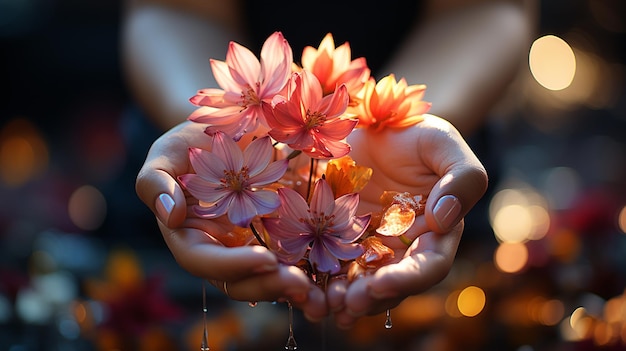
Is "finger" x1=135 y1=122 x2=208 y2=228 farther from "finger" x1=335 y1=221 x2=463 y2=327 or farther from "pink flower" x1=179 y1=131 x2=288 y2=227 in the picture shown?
"finger" x1=335 y1=221 x2=463 y2=327

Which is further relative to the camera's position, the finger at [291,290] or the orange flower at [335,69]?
the orange flower at [335,69]

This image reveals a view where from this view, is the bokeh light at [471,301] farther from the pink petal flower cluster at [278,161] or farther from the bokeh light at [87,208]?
the bokeh light at [87,208]

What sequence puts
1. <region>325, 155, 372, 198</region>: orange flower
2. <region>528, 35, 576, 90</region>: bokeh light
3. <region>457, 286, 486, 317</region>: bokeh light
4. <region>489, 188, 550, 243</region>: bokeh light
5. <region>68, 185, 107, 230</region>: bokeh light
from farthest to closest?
1. <region>528, 35, 576, 90</region>: bokeh light
2. <region>68, 185, 107, 230</region>: bokeh light
3. <region>489, 188, 550, 243</region>: bokeh light
4. <region>457, 286, 486, 317</region>: bokeh light
5. <region>325, 155, 372, 198</region>: orange flower

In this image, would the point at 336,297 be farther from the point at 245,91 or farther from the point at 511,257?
the point at 511,257


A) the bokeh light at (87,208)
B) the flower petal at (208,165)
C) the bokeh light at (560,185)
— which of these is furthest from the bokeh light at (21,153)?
the flower petal at (208,165)

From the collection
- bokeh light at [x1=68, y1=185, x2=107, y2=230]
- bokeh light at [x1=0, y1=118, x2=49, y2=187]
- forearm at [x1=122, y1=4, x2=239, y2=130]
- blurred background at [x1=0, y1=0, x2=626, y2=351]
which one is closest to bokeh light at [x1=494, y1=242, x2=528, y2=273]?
blurred background at [x1=0, y1=0, x2=626, y2=351]

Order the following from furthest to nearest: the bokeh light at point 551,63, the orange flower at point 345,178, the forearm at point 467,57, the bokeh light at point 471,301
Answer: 1. the bokeh light at point 551,63
2. the bokeh light at point 471,301
3. the forearm at point 467,57
4. the orange flower at point 345,178
